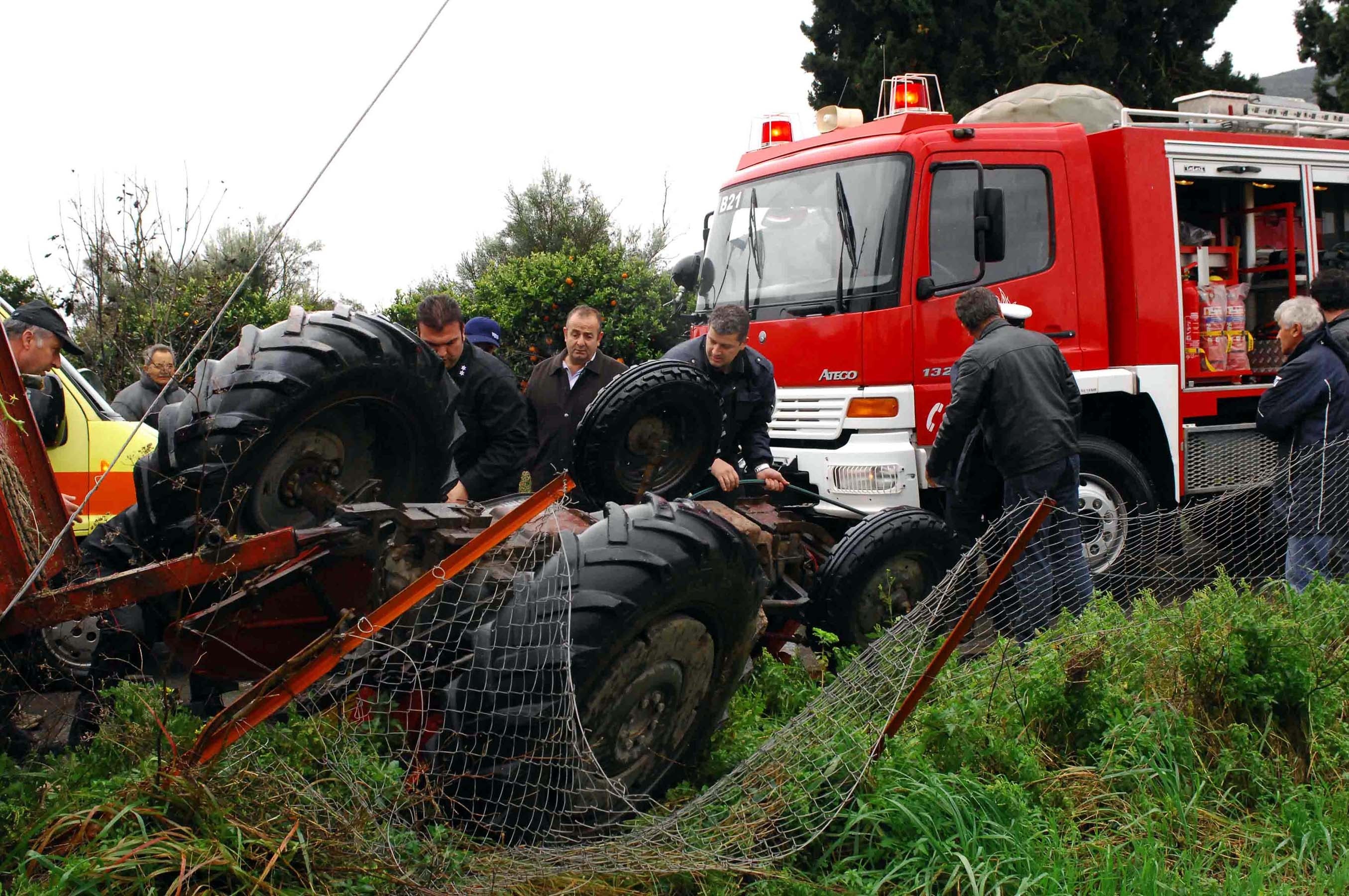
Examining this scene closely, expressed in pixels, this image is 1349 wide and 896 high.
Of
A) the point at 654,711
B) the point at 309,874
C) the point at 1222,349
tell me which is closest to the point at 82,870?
the point at 309,874

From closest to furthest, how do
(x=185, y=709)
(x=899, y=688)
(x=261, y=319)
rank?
(x=185, y=709), (x=899, y=688), (x=261, y=319)

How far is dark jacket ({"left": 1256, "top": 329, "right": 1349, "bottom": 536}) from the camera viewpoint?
224 inches

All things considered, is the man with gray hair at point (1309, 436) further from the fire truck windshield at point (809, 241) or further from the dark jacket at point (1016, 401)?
the fire truck windshield at point (809, 241)

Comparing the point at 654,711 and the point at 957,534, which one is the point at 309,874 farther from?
the point at 957,534

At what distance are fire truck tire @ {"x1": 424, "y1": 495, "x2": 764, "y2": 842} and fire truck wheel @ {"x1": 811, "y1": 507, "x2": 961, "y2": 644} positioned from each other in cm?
151

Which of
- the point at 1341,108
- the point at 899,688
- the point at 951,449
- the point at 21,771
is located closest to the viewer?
the point at 21,771

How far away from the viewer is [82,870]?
2.24 meters

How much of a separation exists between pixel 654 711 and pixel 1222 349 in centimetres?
605

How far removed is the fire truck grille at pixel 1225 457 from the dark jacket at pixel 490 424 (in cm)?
484

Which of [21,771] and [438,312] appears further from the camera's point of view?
[438,312]

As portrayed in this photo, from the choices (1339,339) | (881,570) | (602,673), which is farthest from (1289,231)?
(602,673)

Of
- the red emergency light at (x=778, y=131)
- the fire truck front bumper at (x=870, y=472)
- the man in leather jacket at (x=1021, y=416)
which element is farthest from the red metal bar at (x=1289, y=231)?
the man in leather jacket at (x=1021, y=416)

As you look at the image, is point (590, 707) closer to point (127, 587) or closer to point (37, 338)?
point (127, 587)

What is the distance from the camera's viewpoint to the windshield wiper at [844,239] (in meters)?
6.73
